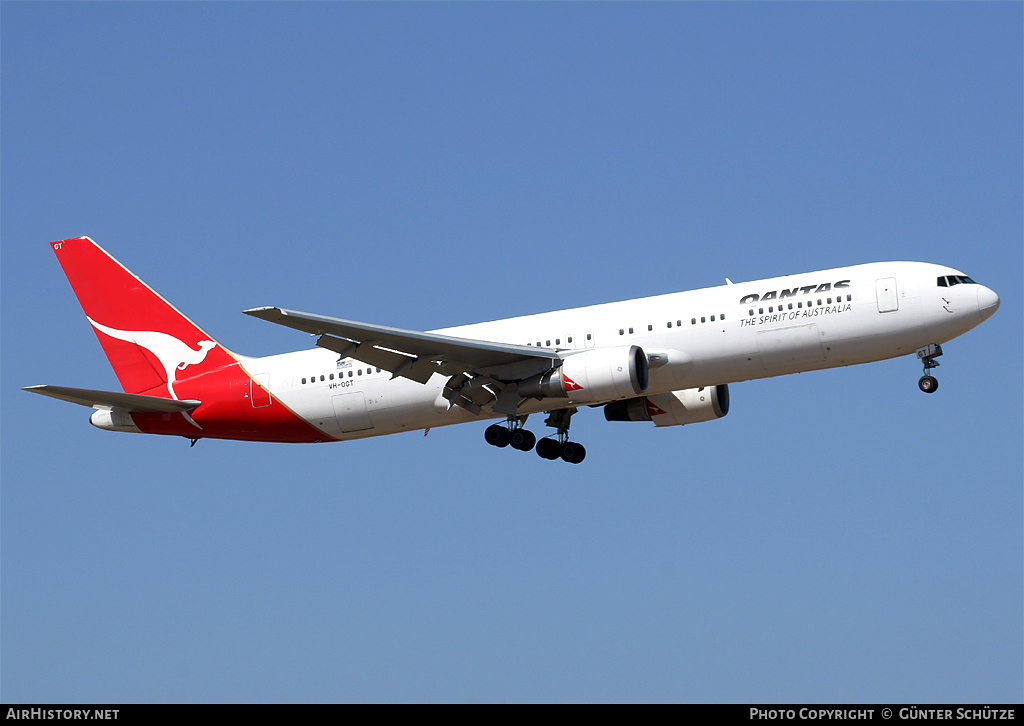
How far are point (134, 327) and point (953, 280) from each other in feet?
85.5

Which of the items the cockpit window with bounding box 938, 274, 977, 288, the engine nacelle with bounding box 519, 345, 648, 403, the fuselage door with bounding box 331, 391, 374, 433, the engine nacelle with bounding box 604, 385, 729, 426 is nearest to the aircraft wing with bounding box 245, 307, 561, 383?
the engine nacelle with bounding box 519, 345, 648, 403

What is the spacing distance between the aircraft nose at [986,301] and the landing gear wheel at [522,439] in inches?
530

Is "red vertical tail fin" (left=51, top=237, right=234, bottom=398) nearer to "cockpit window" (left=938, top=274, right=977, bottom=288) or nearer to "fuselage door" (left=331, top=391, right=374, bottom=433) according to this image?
"fuselage door" (left=331, top=391, right=374, bottom=433)

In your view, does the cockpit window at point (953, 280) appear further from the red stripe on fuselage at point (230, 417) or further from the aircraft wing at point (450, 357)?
the red stripe on fuselage at point (230, 417)

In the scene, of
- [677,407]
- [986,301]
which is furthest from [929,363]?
[677,407]

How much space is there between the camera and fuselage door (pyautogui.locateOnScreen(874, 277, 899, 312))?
35.7 m

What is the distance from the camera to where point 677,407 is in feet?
139

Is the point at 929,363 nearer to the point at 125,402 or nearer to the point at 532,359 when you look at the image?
the point at 532,359

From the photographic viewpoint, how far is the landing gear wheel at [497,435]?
133ft

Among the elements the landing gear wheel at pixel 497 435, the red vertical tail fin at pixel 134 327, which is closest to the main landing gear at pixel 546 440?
the landing gear wheel at pixel 497 435
